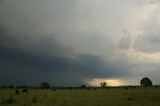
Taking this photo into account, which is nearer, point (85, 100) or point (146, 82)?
point (85, 100)

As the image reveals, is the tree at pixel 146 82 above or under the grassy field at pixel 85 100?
above

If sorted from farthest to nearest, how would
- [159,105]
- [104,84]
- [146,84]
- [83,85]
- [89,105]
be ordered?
[104,84] → [83,85] → [146,84] → [89,105] → [159,105]

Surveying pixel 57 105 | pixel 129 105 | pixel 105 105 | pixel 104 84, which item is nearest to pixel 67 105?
pixel 57 105

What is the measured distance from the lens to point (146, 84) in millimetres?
151750

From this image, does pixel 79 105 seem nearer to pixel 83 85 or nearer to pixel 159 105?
pixel 159 105

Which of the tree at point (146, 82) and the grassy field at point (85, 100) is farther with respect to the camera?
the tree at point (146, 82)

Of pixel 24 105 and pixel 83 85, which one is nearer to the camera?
pixel 24 105

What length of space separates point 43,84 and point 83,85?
2903 centimetres

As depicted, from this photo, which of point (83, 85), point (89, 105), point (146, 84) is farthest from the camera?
point (83, 85)

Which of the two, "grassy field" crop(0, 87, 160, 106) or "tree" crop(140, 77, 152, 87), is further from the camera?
"tree" crop(140, 77, 152, 87)

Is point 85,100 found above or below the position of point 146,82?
below

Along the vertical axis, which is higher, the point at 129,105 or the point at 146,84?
the point at 146,84

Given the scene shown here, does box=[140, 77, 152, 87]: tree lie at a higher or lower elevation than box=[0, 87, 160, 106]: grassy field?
higher

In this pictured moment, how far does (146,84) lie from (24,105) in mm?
133348
